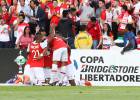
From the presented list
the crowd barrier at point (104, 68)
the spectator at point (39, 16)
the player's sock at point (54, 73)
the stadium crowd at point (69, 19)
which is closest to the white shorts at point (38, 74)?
the player's sock at point (54, 73)

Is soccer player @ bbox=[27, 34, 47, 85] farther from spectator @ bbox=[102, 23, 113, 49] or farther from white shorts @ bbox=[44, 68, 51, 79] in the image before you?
spectator @ bbox=[102, 23, 113, 49]

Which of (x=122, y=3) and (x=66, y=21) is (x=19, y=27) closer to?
(x=66, y=21)

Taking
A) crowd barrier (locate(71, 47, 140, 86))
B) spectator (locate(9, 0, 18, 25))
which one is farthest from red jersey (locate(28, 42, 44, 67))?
spectator (locate(9, 0, 18, 25))

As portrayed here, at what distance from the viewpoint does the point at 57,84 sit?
22.4 meters

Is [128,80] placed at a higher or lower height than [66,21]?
lower

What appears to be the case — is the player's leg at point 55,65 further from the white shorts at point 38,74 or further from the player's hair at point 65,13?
the player's hair at point 65,13

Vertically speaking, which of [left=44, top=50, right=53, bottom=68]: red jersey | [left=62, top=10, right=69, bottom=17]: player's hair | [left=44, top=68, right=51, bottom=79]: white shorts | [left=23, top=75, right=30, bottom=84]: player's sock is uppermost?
[left=62, top=10, right=69, bottom=17]: player's hair

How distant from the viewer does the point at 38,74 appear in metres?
22.6

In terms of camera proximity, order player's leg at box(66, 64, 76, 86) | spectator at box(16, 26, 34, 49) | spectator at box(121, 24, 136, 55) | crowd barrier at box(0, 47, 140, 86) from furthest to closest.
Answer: spectator at box(16, 26, 34, 49) → spectator at box(121, 24, 136, 55) → crowd barrier at box(0, 47, 140, 86) → player's leg at box(66, 64, 76, 86)

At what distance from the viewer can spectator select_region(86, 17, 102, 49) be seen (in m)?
25.1

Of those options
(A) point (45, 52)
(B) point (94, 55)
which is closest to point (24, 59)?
(A) point (45, 52)

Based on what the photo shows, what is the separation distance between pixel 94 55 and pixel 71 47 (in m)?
1.55

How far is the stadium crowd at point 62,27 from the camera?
22812 millimetres

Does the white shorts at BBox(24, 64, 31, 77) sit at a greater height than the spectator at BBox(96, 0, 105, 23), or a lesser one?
lesser
